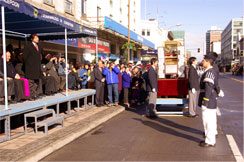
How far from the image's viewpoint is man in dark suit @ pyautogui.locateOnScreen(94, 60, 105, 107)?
54.5ft

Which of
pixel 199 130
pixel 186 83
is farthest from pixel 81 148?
pixel 186 83

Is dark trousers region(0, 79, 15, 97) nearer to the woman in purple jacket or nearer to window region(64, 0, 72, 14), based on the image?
the woman in purple jacket

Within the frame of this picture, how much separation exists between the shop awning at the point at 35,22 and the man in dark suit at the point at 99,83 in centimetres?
156

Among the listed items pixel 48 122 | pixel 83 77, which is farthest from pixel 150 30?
pixel 48 122

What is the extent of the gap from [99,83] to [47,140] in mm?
7590

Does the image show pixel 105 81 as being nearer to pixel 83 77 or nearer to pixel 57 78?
pixel 83 77

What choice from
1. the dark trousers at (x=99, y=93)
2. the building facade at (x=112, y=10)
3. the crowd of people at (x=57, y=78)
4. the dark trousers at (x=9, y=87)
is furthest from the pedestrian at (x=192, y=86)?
the building facade at (x=112, y=10)

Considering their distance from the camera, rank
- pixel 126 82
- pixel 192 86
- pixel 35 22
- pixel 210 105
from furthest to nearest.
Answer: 1. pixel 126 82
2. pixel 35 22
3. pixel 192 86
4. pixel 210 105

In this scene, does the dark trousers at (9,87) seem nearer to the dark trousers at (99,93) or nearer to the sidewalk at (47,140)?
the sidewalk at (47,140)

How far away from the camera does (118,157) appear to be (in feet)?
26.1

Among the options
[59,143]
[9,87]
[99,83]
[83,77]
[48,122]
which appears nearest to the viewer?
[59,143]

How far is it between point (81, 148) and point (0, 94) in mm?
2811

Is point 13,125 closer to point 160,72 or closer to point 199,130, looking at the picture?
point 199,130

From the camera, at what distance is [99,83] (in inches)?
659
